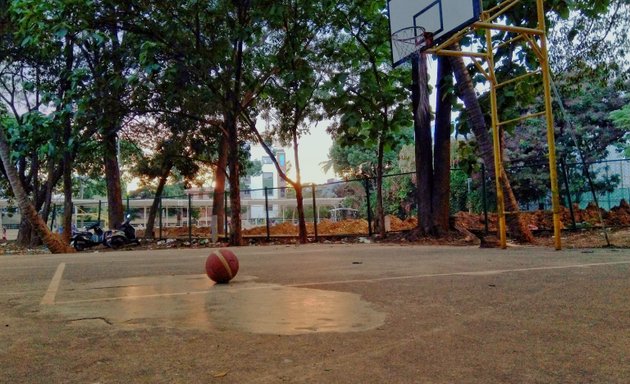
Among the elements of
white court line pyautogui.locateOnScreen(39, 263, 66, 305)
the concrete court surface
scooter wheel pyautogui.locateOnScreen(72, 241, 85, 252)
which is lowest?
the concrete court surface

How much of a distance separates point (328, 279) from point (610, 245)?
604 centimetres

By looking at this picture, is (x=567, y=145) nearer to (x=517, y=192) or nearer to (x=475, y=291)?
(x=517, y=192)

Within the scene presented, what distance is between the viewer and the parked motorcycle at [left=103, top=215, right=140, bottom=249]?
17656mm

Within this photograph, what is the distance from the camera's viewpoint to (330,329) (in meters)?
3.08

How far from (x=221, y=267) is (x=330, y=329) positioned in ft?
8.06

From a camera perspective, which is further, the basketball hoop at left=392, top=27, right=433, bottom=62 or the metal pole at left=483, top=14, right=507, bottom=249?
the basketball hoop at left=392, top=27, right=433, bottom=62

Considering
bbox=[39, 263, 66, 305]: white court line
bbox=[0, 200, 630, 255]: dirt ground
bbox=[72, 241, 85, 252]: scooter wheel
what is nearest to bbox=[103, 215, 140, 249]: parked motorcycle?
bbox=[0, 200, 630, 255]: dirt ground

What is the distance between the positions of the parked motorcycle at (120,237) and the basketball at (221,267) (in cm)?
1374

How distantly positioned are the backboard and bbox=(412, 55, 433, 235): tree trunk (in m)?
2.11

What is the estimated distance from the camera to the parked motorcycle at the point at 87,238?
58.5 ft

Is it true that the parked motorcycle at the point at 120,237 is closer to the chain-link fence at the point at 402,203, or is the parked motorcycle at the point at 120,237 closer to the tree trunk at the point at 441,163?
the chain-link fence at the point at 402,203

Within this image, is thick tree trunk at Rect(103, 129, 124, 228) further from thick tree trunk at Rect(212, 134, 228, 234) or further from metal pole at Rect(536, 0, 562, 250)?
metal pole at Rect(536, 0, 562, 250)

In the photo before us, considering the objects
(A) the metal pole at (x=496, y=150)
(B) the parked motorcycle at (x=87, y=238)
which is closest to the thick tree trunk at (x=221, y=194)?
(B) the parked motorcycle at (x=87, y=238)

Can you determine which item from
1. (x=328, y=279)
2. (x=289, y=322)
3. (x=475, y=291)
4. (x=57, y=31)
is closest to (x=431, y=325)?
(x=289, y=322)
